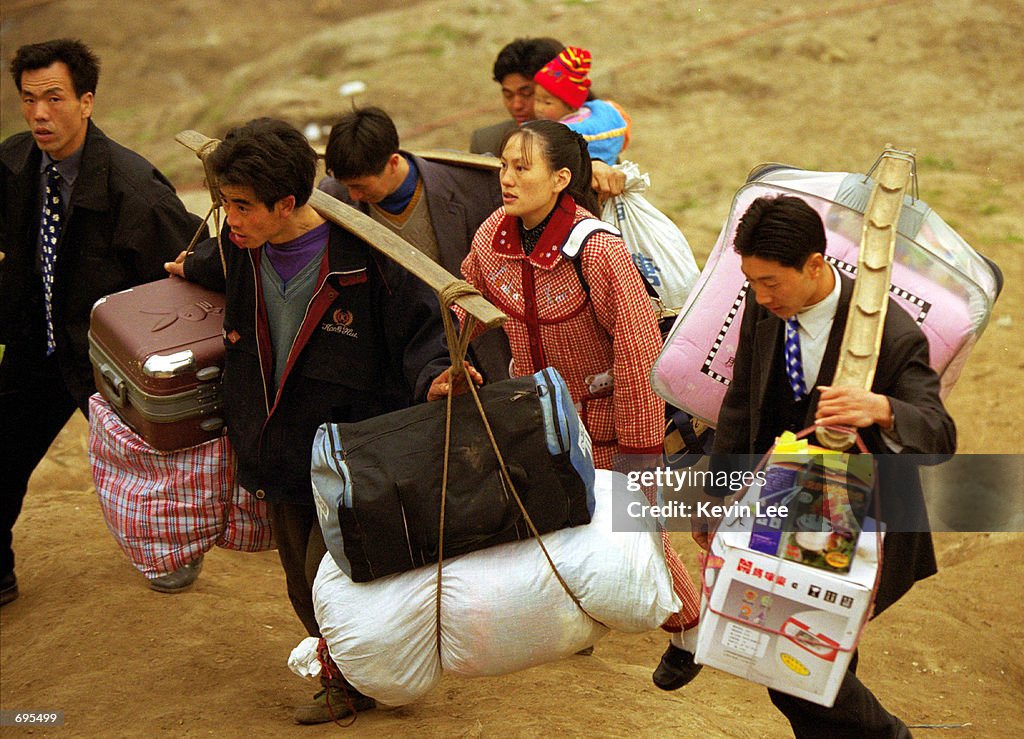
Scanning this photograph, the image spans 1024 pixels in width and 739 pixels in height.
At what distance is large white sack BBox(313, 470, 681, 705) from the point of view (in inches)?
108

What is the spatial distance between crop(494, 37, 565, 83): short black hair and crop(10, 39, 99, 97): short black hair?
5.42 feet

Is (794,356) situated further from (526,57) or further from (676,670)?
(526,57)

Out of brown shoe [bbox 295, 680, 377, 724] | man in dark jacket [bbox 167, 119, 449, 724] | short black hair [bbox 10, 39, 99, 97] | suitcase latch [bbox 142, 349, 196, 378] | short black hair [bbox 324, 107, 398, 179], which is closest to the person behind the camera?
man in dark jacket [bbox 167, 119, 449, 724]

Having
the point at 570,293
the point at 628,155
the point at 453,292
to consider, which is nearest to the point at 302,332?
the point at 453,292

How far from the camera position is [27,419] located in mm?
4258

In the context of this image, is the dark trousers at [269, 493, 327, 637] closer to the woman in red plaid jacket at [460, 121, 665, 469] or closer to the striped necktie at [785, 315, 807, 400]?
the woman in red plaid jacket at [460, 121, 665, 469]

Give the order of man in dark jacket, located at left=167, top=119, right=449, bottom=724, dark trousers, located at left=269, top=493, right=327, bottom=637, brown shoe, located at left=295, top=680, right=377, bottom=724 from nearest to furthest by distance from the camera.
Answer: man in dark jacket, located at left=167, top=119, right=449, bottom=724 → dark trousers, located at left=269, top=493, right=327, bottom=637 → brown shoe, located at left=295, top=680, right=377, bottom=724

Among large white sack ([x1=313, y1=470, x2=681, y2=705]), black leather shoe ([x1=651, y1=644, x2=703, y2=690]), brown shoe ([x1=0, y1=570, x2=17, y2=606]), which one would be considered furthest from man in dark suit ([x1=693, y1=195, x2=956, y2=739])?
brown shoe ([x1=0, y1=570, x2=17, y2=606])

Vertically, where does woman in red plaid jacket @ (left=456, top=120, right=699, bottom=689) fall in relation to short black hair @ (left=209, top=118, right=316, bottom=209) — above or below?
below

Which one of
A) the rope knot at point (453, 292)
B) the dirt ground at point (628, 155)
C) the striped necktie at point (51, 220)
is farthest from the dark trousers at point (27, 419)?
the rope knot at point (453, 292)

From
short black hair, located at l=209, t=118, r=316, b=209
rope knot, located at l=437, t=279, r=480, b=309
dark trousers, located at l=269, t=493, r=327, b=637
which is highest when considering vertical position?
short black hair, located at l=209, t=118, r=316, b=209

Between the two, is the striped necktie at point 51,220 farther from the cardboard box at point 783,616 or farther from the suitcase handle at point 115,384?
the cardboard box at point 783,616

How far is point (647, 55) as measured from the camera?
11914mm

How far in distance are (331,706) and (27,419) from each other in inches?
69.3
